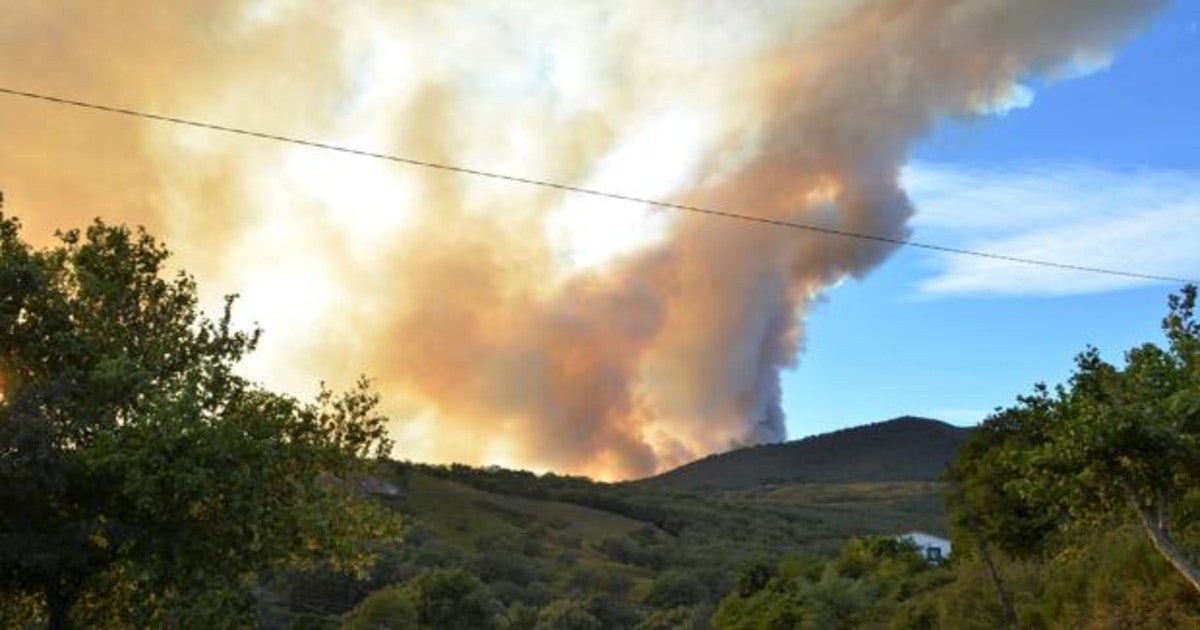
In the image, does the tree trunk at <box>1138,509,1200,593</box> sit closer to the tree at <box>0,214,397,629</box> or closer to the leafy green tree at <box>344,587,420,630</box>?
the tree at <box>0,214,397,629</box>

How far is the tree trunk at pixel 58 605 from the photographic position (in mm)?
20500

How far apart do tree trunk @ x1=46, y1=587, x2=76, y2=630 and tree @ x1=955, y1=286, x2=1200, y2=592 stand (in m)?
19.0

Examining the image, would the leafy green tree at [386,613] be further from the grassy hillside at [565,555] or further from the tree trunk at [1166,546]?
the tree trunk at [1166,546]

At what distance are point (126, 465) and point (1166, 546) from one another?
1825cm

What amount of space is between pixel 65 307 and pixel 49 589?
19.5 ft

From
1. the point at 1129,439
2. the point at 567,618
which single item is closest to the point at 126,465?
the point at 1129,439

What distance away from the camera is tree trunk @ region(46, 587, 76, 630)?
20.5 meters

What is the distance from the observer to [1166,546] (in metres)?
15.6

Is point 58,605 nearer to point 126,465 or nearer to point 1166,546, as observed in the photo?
point 126,465

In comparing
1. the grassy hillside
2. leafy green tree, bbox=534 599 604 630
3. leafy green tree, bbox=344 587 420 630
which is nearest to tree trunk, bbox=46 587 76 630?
the grassy hillside

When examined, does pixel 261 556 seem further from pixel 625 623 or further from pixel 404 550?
pixel 404 550

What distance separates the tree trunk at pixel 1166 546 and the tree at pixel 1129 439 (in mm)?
15

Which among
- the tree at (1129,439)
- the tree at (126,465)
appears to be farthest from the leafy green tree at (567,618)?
the tree at (1129,439)

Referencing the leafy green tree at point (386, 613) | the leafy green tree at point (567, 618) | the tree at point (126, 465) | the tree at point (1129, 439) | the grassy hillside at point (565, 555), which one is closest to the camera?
the tree at point (1129, 439)
